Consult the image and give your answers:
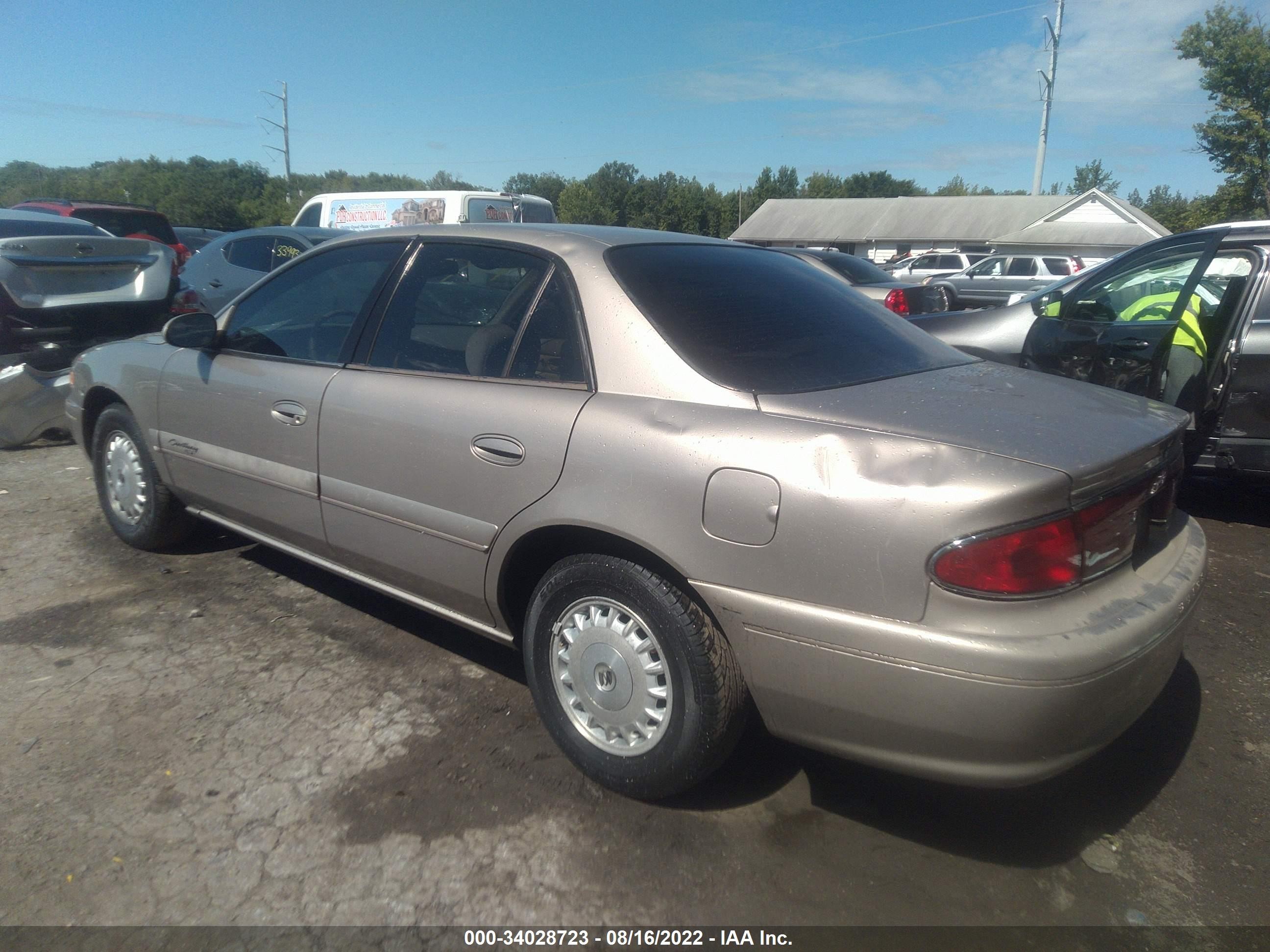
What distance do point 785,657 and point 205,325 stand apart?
2937mm

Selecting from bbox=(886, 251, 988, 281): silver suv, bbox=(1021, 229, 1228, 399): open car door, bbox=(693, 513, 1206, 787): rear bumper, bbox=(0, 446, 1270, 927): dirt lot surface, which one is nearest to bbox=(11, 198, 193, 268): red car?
bbox=(0, 446, 1270, 927): dirt lot surface

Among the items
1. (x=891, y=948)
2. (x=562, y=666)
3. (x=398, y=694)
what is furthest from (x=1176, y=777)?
(x=398, y=694)

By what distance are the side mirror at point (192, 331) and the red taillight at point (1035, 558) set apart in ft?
10.4

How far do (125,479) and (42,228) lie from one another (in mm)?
5585

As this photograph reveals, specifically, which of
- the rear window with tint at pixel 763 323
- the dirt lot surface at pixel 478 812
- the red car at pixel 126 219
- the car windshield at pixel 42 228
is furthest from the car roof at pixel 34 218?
the rear window with tint at pixel 763 323

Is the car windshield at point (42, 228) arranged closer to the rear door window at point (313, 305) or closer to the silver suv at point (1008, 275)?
the rear door window at point (313, 305)

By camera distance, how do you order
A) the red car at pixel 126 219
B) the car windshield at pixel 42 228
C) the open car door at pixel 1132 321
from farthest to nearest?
1. the red car at pixel 126 219
2. the car windshield at pixel 42 228
3. the open car door at pixel 1132 321

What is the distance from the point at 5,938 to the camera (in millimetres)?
2068

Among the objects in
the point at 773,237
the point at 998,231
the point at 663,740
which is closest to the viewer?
the point at 663,740

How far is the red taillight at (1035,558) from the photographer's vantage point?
6.48 feet

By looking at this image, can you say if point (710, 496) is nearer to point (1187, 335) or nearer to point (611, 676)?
point (611, 676)

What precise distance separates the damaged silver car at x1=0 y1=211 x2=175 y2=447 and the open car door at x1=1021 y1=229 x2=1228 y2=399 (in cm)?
650

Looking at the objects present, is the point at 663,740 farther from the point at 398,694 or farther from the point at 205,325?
the point at 205,325

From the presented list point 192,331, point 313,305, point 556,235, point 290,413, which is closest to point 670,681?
point 556,235
